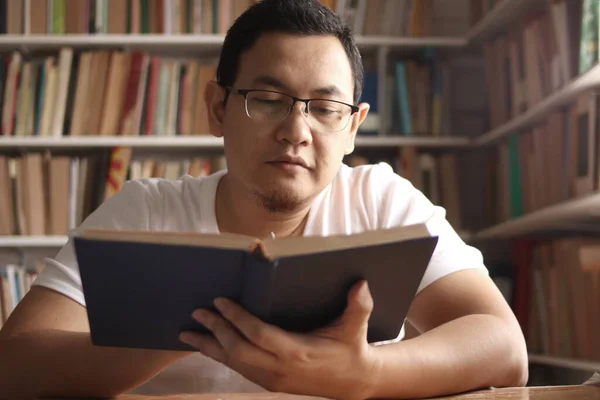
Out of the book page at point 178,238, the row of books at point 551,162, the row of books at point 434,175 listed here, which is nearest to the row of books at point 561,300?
the row of books at point 551,162

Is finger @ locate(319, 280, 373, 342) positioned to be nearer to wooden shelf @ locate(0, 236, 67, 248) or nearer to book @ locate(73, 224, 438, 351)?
book @ locate(73, 224, 438, 351)

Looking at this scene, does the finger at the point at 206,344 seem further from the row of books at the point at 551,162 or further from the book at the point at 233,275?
the row of books at the point at 551,162

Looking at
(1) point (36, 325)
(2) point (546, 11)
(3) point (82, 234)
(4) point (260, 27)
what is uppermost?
(2) point (546, 11)

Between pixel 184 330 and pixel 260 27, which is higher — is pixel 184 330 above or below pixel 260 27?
below

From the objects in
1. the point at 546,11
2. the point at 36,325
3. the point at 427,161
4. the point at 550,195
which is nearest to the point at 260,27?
the point at 36,325

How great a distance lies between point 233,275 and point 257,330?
66 mm

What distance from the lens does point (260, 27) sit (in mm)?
1322

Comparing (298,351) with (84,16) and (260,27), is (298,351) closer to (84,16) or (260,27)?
(260,27)

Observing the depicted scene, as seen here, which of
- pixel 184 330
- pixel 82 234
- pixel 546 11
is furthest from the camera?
pixel 546 11

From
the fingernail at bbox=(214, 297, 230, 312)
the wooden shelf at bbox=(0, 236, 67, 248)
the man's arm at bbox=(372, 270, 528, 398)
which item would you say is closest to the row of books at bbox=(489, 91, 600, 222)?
the man's arm at bbox=(372, 270, 528, 398)

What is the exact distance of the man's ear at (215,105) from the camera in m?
1.39

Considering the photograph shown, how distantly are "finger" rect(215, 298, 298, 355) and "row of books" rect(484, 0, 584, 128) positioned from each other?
5.21 ft

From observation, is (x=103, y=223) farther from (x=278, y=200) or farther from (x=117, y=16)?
(x=117, y=16)

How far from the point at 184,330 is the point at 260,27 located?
2.19 feet
